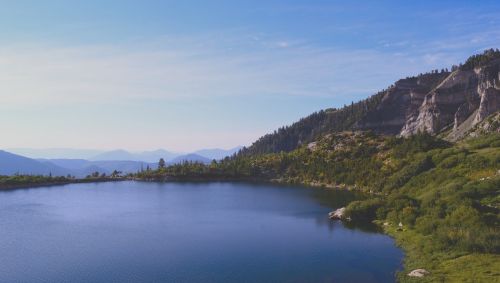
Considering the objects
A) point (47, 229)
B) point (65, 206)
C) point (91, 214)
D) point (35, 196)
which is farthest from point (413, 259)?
point (35, 196)

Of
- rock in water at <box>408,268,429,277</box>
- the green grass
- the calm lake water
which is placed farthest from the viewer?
the calm lake water

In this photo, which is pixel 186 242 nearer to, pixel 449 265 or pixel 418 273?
pixel 418 273

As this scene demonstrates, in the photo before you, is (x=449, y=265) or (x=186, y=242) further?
(x=186, y=242)

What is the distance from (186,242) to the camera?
235 feet

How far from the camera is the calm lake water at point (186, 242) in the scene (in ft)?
182

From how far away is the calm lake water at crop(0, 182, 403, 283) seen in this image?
5547 cm

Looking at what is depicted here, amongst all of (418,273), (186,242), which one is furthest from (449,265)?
(186,242)

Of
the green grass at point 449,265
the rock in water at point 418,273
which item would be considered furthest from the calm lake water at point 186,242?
the rock in water at point 418,273

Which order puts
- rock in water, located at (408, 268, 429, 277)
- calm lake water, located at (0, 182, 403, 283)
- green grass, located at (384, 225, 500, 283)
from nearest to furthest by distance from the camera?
green grass, located at (384, 225, 500, 283) → rock in water, located at (408, 268, 429, 277) → calm lake water, located at (0, 182, 403, 283)

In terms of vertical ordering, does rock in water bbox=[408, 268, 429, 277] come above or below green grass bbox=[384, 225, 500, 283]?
below

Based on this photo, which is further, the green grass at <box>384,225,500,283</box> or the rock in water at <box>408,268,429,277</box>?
the rock in water at <box>408,268,429,277</box>

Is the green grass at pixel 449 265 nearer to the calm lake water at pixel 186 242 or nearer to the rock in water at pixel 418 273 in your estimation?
the rock in water at pixel 418 273

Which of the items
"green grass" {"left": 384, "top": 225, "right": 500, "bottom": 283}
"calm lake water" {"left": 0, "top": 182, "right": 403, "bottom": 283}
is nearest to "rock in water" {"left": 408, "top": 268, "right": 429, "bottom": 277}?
"green grass" {"left": 384, "top": 225, "right": 500, "bottom": 283}

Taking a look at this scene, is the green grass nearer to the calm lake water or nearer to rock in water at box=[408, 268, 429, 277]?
rock in water at box=[408, 268, 429, 277]
